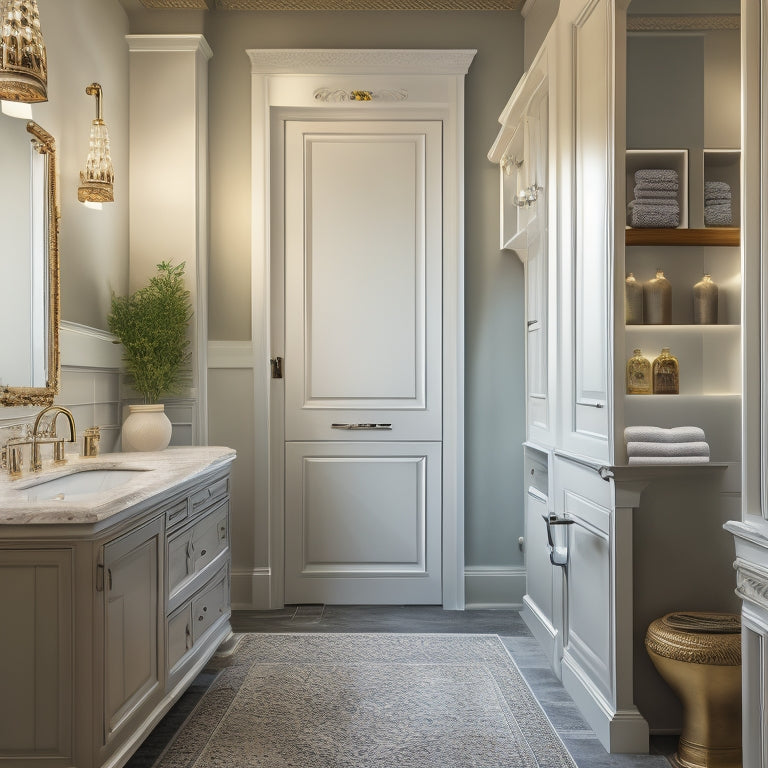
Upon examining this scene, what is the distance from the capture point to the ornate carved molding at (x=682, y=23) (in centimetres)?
229

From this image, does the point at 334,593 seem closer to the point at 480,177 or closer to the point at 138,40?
the point at 480,177

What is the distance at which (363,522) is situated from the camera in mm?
3818

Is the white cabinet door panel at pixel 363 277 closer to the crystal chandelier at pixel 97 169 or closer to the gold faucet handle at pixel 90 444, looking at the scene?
the crystal chandelier at pixel 97 169

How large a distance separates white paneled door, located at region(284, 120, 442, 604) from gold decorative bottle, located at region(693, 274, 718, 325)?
5.42 ft

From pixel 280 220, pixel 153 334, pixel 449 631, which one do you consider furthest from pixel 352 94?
pixel 449 631

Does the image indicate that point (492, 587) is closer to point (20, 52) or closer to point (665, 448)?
point (665, 448)

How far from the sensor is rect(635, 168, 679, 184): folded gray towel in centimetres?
229

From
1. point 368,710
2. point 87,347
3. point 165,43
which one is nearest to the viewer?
point 368,710

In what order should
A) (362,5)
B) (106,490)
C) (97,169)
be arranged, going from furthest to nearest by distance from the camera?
(362,5), (97,169), (106,490)

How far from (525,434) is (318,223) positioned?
1.49m

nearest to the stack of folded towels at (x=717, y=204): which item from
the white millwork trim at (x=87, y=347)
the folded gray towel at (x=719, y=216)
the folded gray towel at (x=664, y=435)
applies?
the folded gray towel at (x=719, y=216)

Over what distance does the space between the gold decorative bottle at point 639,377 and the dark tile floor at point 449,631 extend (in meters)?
1.05

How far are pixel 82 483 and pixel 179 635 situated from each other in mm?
573

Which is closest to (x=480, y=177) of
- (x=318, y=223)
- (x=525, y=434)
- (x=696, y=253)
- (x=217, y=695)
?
(x=318, y=223)
